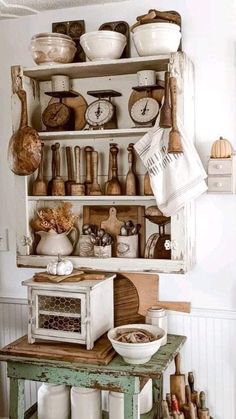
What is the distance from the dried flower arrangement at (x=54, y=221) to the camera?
2416mm

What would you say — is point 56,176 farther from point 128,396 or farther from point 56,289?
point 128,396

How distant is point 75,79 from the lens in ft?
8.34

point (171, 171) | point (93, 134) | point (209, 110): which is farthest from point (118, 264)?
point (209, 110)

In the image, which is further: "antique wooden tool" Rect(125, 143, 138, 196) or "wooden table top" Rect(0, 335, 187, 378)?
"antique wooden tool" Rect(125, 143, 138, 196)

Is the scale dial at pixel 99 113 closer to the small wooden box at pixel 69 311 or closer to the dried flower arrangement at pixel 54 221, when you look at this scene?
the dried flower arrangement at pixel 54 221

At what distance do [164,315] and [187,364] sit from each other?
29 cm

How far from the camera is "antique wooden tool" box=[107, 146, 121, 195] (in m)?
2.38

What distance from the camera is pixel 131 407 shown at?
2.03 m

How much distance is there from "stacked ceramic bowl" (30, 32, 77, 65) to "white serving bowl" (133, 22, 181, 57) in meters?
0.33

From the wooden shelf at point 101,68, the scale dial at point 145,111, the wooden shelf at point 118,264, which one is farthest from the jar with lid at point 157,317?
the wooden shelf at point 101,68

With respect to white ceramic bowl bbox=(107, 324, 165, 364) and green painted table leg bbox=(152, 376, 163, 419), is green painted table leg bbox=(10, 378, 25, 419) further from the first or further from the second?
green painted table leg bbox=(152, 376, 163, 419)

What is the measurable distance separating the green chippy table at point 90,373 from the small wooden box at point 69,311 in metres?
0.11

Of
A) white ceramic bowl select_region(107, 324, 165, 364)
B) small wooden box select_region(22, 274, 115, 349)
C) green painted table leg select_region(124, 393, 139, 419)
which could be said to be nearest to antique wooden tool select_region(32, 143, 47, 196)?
small wooden box select_region(22, 274, 115, 349)

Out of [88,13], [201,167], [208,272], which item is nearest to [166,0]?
[88,13]
